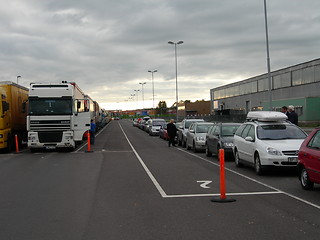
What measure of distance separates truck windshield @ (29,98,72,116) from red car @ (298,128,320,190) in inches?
573

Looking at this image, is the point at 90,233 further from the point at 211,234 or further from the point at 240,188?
the point at 240,188

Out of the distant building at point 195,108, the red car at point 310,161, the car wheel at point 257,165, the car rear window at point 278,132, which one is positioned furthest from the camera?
the distant building at point 195,108

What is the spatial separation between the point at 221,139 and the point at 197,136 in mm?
4384

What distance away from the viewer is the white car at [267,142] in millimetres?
11820

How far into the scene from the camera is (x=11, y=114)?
23.2 meters

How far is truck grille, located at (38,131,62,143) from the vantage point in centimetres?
2153

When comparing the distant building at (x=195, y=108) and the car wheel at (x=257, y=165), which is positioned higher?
the distant building at (x=195, y=108)

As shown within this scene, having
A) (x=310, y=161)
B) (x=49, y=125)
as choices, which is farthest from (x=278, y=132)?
(x=49, y=125)

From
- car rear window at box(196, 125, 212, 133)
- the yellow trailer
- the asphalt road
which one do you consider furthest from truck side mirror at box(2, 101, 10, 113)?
car rear window at box(196, 125, 212, 133)

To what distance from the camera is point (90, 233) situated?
6195mm

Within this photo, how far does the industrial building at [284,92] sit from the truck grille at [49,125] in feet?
122

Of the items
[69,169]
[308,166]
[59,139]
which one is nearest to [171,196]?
[308,166]

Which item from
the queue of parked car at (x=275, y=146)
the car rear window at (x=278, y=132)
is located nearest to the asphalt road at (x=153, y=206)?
the queue of parked car at (x=275, y=146)

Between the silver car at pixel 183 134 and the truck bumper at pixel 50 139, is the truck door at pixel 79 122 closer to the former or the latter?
the truck bumper at pixel 50 139
